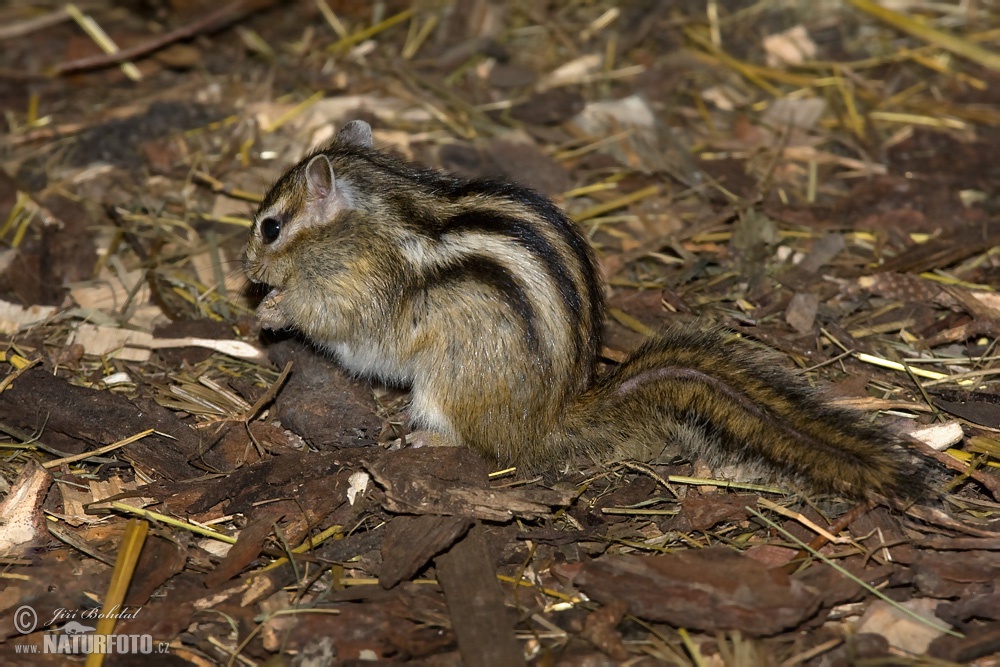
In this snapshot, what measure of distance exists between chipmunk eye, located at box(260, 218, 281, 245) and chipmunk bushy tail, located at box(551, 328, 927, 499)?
166cm

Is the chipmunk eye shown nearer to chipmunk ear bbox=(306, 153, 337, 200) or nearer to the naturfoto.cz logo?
chipmunk ear bbox=(306, 153, 337, 200)

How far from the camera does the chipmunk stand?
4.00 meters

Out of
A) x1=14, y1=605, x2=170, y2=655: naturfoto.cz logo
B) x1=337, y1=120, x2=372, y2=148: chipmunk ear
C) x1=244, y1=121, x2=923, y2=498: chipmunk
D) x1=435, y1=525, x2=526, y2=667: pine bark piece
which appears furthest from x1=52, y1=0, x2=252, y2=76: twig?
x1=435, y1=525, x2=526, y2=667: pine bark piece

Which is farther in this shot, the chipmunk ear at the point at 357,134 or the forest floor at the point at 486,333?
the chipmunk ear at the point at 357,134

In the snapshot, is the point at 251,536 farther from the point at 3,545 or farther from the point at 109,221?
the point at 109,221

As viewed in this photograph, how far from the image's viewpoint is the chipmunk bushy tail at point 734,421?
151 inches

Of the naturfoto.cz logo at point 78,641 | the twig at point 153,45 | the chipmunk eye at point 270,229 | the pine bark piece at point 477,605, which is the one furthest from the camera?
the twig at point 153,45

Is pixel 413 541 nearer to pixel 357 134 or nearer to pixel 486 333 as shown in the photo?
pixel 486 333

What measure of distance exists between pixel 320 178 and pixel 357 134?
66 centimetres

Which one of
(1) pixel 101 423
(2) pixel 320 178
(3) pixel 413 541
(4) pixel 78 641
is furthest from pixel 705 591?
(1) pixel 101 423

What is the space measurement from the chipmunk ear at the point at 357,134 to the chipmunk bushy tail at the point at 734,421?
1796 millimetres

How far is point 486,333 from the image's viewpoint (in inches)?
167

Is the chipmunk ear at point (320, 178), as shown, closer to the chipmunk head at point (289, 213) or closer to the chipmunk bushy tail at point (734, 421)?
the chipmunk head at point (289, 213)

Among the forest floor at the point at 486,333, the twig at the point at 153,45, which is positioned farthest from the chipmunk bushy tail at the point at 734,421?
the twig at the point at 153,45
